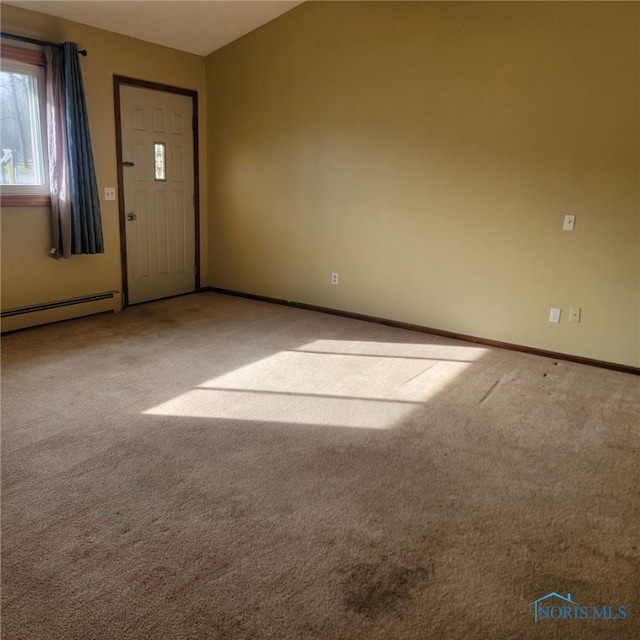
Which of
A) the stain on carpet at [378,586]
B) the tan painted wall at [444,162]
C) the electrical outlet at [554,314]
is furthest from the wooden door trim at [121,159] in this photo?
the stain on carpet at [378,586]

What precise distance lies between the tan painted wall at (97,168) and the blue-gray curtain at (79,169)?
0.21m

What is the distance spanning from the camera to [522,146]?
4066 millimetres

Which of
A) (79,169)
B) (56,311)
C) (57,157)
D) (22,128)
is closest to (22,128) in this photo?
(22,128)

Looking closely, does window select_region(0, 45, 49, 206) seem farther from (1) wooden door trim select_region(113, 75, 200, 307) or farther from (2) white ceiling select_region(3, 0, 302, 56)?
(1) wooden door trim select_region(113, 75, 200, 307)

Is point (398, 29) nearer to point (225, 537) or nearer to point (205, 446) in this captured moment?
point (205, 446)

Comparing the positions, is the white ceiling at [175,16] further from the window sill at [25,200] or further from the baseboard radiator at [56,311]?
the baseboard radiator at [56,311]

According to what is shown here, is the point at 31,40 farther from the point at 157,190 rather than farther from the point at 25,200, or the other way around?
the point at 157,190

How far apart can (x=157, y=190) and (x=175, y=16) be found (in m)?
1.56

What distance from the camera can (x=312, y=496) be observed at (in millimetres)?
2299

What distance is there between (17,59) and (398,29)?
2.96 meters

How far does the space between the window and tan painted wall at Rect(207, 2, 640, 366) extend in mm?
1861

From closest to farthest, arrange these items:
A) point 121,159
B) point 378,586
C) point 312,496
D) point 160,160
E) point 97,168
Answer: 1. point 378,586
2. point 312,496
3. point 97,168
4. point 121,159
5. point 160,160

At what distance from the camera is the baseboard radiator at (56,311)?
14.3 feet

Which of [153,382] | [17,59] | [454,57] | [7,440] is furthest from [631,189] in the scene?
[17,59]
